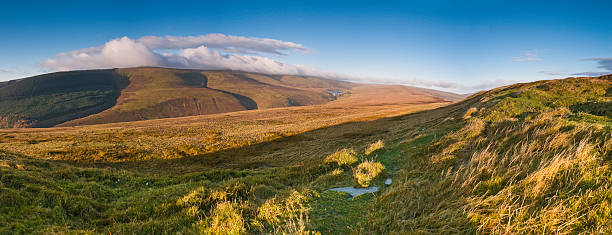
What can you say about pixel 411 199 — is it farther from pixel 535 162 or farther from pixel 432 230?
pixel 535 162

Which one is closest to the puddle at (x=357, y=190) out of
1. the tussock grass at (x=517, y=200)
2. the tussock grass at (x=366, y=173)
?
the tussock grass at (x=366, y=173)

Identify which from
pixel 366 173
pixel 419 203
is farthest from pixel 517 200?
pixel 366 173

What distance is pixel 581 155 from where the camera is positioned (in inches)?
204

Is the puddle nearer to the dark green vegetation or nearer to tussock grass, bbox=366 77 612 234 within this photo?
the dark green vegetation

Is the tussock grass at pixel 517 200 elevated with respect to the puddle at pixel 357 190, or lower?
elevated

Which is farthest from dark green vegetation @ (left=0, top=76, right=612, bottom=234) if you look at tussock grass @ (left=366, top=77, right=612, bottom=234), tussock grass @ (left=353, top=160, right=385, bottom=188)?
tussock grass @ (left=353, top=160, right=385, bottom=188)

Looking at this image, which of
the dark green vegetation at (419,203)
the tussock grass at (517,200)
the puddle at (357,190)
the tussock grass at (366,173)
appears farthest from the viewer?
the tussock grass at (366,173)

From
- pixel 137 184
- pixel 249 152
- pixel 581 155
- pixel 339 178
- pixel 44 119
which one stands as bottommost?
pixel 44 119

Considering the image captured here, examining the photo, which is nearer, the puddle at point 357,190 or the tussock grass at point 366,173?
the puddle at point 357,190

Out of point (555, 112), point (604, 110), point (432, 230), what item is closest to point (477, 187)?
point (432, 230)

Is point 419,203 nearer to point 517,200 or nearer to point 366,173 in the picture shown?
point 517,200

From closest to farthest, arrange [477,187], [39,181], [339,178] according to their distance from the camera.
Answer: [477,187] → [39,181] → [339,178]

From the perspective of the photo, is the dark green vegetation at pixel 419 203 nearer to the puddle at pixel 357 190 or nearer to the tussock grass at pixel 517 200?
the tussock grass at pixel 517 200

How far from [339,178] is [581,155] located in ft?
21.3
